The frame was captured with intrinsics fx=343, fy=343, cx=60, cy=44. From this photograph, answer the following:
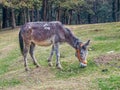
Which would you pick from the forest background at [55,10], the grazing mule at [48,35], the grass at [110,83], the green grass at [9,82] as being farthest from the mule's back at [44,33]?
the forest background at [55,10]

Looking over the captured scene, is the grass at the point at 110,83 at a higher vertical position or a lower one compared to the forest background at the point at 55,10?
higher

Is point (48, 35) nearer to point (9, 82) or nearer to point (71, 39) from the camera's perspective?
point (71, 39)

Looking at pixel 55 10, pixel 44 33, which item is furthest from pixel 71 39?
pixel 55 10

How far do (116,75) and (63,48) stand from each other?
30.3ft

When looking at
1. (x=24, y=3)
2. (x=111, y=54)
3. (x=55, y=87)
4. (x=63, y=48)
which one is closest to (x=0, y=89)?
(x=55, y=87)

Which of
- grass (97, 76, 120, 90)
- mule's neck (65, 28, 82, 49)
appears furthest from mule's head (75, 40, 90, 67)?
grass (97, 76, 120, 90)

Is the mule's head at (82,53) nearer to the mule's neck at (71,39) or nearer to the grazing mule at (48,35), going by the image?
the grazing mule at (48,35)

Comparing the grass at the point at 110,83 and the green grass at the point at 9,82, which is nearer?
the grass at the point at 110,83

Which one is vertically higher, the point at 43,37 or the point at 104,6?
the point at 43,37

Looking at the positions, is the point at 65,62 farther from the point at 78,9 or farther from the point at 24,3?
the point at 78,9

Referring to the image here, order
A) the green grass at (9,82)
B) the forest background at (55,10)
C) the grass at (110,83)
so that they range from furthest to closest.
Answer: the forest background at (55,10) → the green grass at (9,82) → the grass at (110,83)

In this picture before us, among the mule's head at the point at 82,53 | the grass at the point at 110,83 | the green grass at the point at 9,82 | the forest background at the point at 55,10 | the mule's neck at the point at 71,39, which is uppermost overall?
the mule's neck at the point at 71,39

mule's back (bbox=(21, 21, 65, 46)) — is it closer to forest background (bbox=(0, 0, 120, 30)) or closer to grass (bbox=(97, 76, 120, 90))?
grass (bbox=(97, 76, 120, 90))

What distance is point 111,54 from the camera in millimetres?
17781
